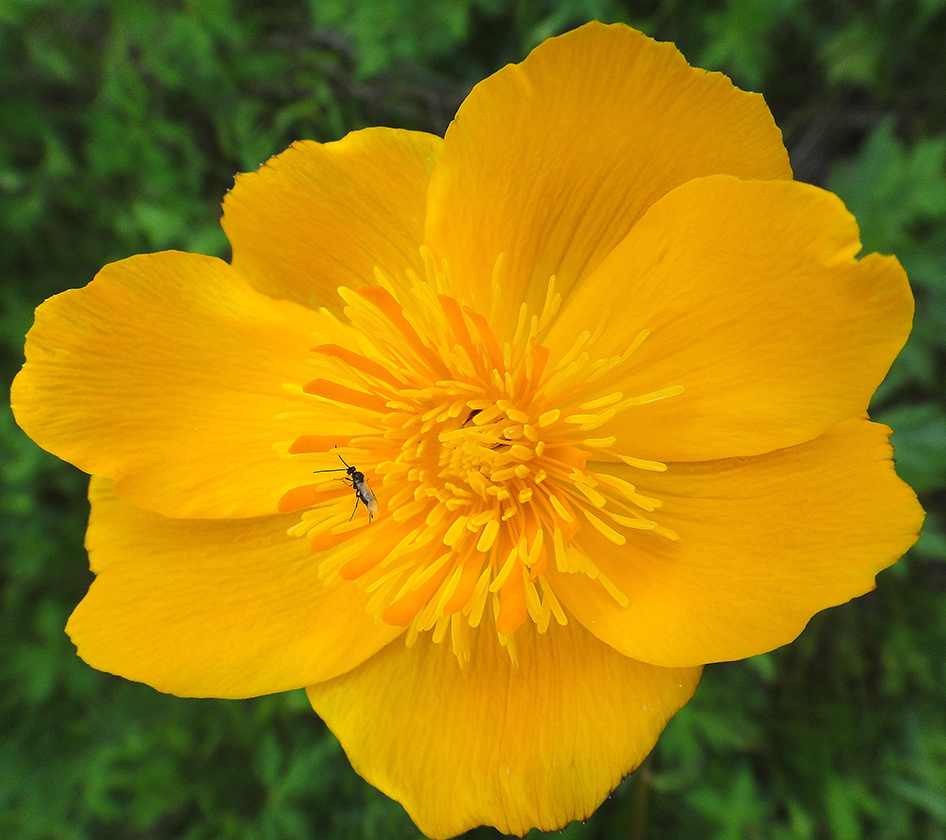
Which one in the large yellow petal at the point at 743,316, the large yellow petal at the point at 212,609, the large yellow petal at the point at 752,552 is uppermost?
the large yellow petal at the point at 743,316

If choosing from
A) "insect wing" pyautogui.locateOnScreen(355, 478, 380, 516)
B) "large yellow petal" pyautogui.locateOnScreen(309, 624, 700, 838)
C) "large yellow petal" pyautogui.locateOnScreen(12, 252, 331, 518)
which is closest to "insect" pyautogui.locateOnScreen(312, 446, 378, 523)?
"insect wing" pyautogui.locateOnScreen(355, 478, 380, 516)

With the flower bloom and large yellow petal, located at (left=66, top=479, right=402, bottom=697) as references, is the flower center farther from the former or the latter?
large yellow petal, located at (left=66, top=479, right=402, bottom=697)

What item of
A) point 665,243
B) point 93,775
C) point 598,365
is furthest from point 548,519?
point 93,775

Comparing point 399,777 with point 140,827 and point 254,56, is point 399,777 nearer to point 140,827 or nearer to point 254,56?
point 140,827

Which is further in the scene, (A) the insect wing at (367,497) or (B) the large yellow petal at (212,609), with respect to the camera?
(B) the large yellow petal at (212,609)

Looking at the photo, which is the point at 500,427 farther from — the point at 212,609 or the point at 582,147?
the point at 212,609

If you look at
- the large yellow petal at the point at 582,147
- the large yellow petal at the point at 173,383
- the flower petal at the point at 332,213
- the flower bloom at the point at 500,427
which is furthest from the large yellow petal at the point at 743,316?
the large yellow petal at the point at 173,383

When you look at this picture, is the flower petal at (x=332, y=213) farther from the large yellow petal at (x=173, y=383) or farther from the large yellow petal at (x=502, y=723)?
the large yellow petal at (x=502, y=723)
